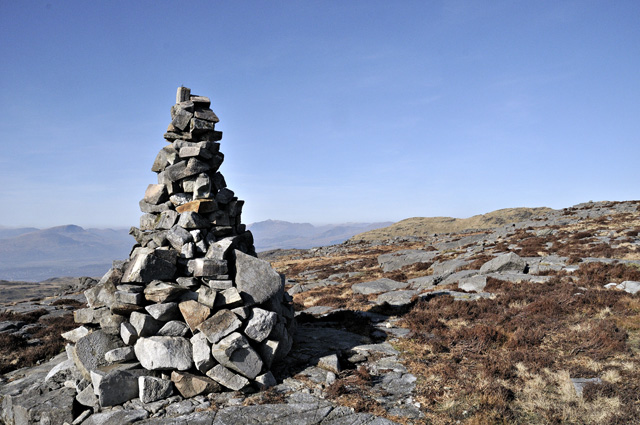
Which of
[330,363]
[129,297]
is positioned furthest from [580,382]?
[129,297]

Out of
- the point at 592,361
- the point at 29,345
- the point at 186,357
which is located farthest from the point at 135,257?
the point at 592,361

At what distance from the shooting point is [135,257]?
457 inches

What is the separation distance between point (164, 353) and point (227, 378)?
1.85 meters

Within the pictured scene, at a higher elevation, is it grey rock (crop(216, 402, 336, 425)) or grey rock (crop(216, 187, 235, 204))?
grey rock (crop(216, 187, 235, 204))

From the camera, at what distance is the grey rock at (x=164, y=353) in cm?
967

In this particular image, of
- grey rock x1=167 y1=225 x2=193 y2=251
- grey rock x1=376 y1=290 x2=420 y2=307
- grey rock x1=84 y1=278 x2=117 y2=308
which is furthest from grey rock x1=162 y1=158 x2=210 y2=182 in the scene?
grey rock x1=376 y1=290 x2=420 y2=307

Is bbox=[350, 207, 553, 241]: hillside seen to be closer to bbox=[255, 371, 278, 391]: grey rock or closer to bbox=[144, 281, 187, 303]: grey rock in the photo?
bbox=[255, 371, 278, 391]: grey rock

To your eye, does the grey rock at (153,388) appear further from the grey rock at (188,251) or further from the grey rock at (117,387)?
the grey rock at (188,251)

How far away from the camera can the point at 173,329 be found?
10336mm

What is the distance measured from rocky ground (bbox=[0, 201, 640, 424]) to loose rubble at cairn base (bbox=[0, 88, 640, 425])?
0.19 ft

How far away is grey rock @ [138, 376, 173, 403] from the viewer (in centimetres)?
919

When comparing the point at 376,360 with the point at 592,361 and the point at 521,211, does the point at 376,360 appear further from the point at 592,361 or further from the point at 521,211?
the point at 521,211

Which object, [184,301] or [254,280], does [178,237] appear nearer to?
[184,301]

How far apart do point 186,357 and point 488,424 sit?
770 centimetres
